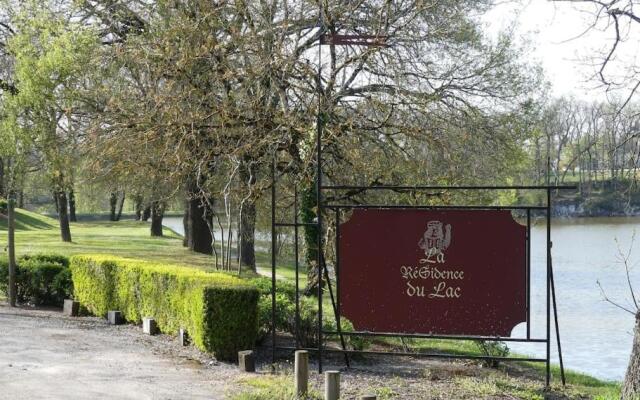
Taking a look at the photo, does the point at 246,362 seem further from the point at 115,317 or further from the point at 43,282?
the point at 43,282

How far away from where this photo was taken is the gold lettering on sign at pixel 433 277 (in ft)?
31.2

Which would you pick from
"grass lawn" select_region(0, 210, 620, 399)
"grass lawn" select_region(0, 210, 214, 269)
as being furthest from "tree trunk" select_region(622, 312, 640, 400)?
"grass lawn" select_region(0, 210, 214, 269)

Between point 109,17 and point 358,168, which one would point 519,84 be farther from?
point 109,17

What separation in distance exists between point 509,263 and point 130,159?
31.4ft

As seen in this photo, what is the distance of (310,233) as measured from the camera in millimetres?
15516

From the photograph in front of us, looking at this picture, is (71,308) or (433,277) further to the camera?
(71,308)

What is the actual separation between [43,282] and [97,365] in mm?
6694

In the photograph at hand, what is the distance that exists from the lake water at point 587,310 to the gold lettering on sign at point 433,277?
640cm

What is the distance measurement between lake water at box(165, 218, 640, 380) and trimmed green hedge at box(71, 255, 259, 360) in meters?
7.15

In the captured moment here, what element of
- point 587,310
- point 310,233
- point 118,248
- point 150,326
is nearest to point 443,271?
point 150,326

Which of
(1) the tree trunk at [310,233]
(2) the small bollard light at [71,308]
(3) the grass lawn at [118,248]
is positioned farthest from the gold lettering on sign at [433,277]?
(3) the grass lawn at [118,248]

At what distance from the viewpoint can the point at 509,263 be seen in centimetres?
946

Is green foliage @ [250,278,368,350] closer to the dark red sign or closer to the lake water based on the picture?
the dark red sign

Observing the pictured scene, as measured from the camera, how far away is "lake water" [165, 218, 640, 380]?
16547mm
